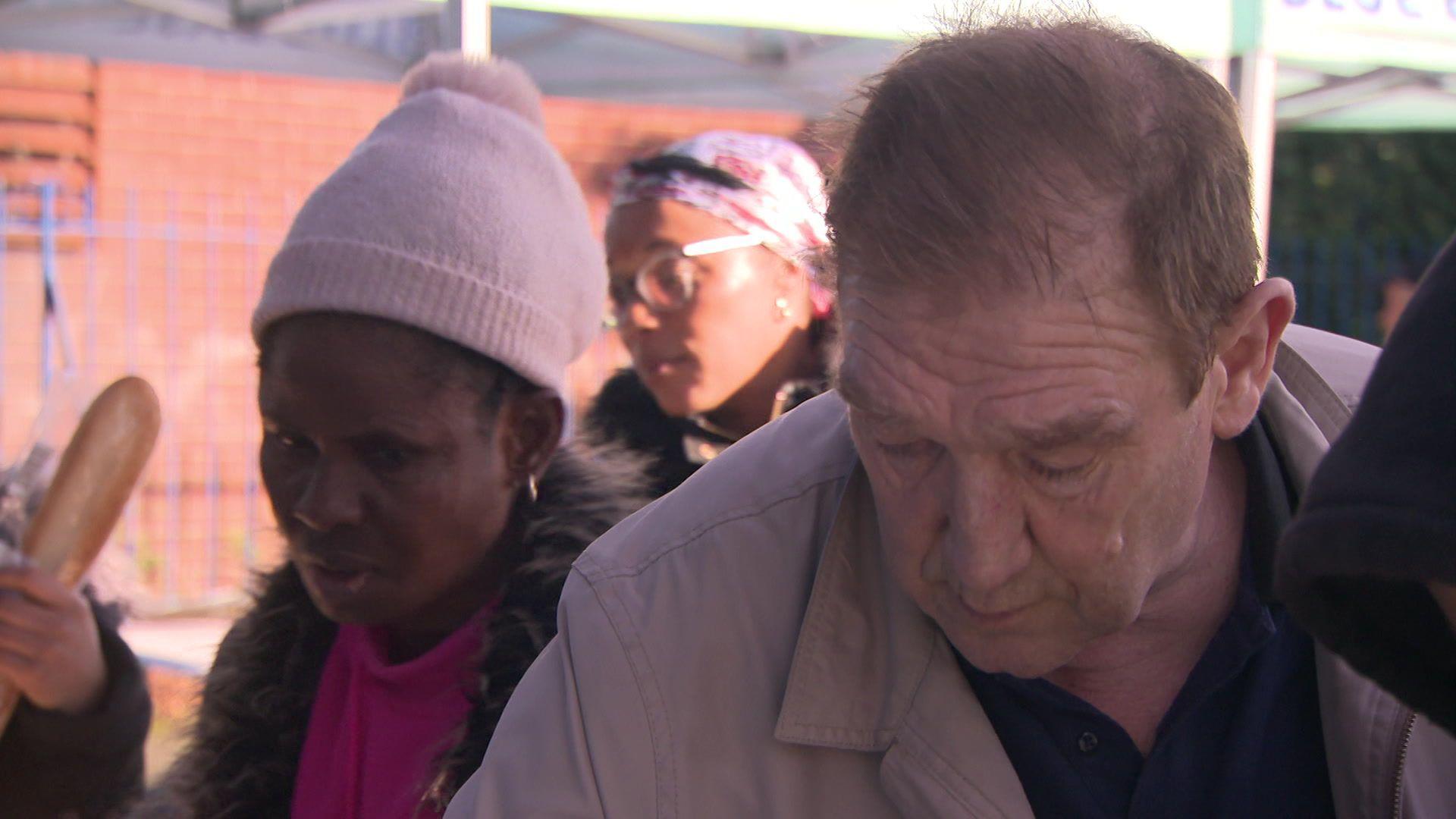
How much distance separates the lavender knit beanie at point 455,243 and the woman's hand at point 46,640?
53 cm

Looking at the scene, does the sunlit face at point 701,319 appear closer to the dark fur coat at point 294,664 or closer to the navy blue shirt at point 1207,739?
the dark fur coat at point 294,664

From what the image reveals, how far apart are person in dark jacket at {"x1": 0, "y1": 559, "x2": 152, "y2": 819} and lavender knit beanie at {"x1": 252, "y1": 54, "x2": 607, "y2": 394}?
1.83ft

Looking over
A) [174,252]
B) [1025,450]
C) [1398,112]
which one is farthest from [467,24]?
[174,252]

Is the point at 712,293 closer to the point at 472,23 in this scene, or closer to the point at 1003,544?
the point at 472,23

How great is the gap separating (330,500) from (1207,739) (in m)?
1.10

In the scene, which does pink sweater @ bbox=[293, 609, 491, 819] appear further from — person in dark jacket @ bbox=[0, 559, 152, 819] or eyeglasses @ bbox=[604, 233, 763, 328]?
eyeglasses @ bbox=[604, 233, 763, 328]

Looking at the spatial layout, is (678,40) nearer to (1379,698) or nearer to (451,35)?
(451,35)

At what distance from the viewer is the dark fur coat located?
1.82 m

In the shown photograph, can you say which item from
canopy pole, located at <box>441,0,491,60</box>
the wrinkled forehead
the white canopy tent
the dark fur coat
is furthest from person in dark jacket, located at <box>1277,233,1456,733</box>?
canopy pole, located at <box>441,0,491,60</box>

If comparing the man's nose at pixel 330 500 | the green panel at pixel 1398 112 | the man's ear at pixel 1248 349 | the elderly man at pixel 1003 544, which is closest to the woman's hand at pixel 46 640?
the man's nose at pixel 330 500

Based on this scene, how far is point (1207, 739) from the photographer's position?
1.53 m

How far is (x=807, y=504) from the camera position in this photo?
5.21ft

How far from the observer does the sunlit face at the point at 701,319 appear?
2885 millimetres

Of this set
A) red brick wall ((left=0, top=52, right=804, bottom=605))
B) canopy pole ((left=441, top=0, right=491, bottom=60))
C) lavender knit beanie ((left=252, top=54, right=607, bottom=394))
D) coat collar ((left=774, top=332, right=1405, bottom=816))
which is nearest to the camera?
coat collar ((left=774, top=332, right=1405, bottom=816))
